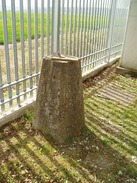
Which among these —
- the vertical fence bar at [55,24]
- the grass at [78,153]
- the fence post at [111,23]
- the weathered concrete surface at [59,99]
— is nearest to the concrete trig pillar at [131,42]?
the fence post at [111,23]

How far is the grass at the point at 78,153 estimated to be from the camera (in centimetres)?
233

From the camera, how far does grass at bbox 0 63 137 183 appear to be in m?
2.33

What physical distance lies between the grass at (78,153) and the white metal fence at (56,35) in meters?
0.61

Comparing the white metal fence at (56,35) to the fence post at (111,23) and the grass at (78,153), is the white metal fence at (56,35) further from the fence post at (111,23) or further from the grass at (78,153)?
the grass at (78,153)

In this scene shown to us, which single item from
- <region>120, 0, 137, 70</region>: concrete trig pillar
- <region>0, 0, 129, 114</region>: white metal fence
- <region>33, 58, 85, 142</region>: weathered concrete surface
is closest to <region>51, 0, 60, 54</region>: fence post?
<region>0, 0, 129, 114</region>: white metal fence

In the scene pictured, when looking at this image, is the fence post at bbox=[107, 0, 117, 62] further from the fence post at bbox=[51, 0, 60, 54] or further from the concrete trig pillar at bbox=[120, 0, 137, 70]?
the fence post at bbox=[51, 0, 60, 54]

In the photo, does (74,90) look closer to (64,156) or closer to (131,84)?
(64,156)

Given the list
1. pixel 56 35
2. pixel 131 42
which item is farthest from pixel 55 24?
pixel 131 42

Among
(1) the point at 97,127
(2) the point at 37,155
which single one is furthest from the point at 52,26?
(2) the point at 37,155

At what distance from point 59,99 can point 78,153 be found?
0.72 metres

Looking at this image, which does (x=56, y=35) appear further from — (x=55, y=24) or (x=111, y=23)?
(x=111, y=23)

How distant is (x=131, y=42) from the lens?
5414 mm

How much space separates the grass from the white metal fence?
61 centimetres

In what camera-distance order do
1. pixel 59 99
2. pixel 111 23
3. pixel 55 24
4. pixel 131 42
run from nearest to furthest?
pixel 59 99, pixel 55 24, pixel 131 42, pixel 111 23
